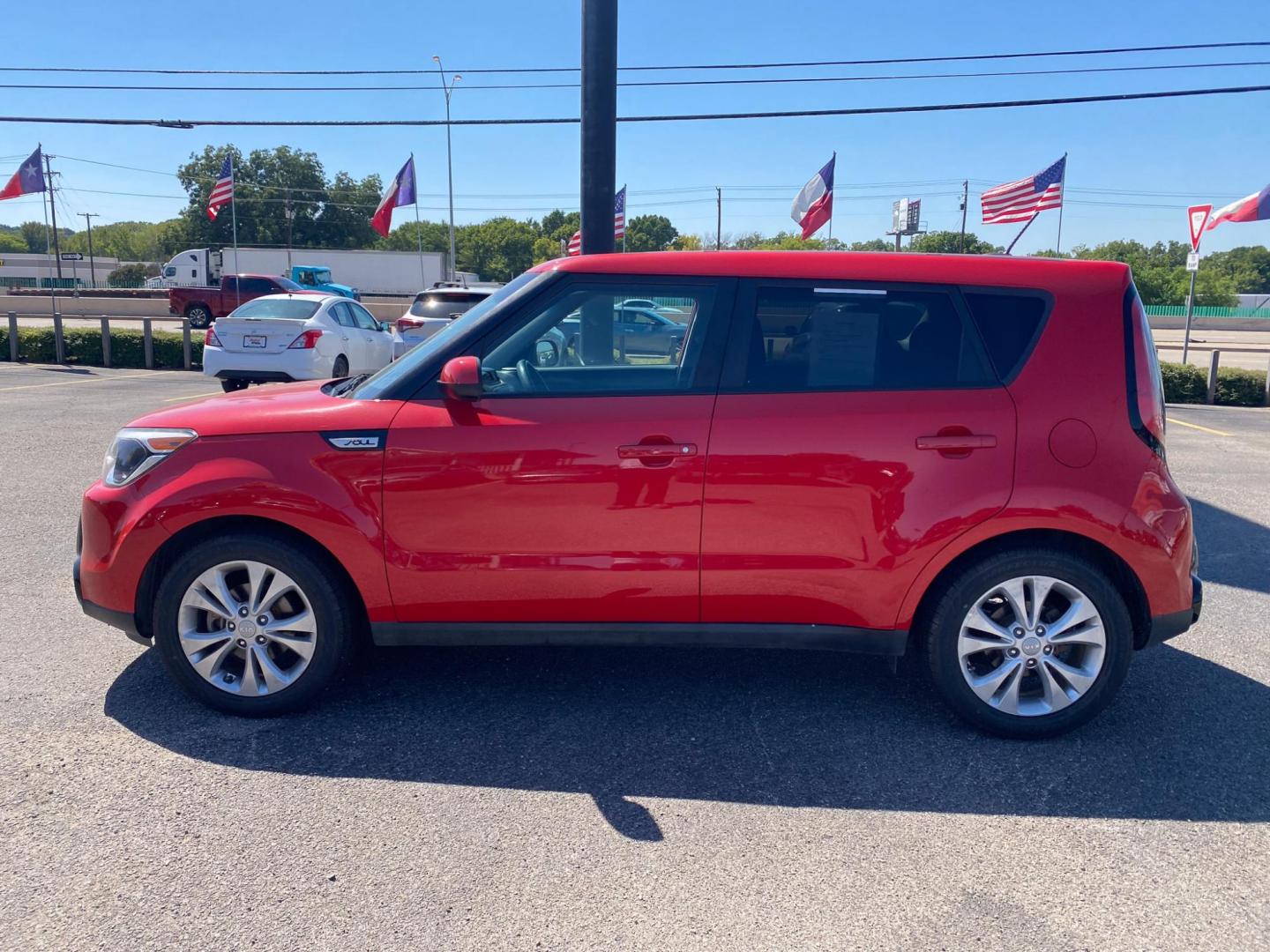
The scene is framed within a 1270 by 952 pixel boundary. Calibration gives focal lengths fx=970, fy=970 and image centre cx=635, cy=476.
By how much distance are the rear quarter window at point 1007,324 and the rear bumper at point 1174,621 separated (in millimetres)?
1138

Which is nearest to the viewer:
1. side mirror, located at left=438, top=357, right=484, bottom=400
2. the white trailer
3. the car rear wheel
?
side mirror, located at left=438, top=357, right=484, bottom=400

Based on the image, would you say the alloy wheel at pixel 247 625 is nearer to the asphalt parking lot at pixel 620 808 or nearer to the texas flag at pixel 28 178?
the asphalt parking lot at pixel 620 808

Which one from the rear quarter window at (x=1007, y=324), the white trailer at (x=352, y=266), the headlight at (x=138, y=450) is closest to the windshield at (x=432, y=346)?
the headlight at (x=138, y=450)

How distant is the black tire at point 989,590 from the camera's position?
12.4 ft

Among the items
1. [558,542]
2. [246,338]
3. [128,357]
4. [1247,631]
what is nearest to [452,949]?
[558,542]

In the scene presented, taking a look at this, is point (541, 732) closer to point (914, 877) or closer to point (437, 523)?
point (437, 523)

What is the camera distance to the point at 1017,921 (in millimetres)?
2770

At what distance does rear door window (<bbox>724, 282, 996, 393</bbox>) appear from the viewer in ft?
12.6

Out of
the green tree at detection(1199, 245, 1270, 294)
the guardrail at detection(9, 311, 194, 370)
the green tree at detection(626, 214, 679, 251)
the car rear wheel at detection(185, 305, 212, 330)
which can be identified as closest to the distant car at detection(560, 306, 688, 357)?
the guardrail at detection(9, 311, 194, 370)

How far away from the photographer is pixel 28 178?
968 inches

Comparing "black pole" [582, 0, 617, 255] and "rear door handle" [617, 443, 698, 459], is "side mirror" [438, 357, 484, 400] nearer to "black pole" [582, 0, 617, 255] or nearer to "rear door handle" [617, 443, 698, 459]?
"rear door handle" [617, 443, 698, 459]

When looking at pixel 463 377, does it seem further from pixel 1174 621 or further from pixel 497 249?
pixel 497 249

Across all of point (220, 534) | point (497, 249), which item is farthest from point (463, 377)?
point (497, 249)

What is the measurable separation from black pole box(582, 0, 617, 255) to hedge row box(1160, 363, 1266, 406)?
12283 millimetres
